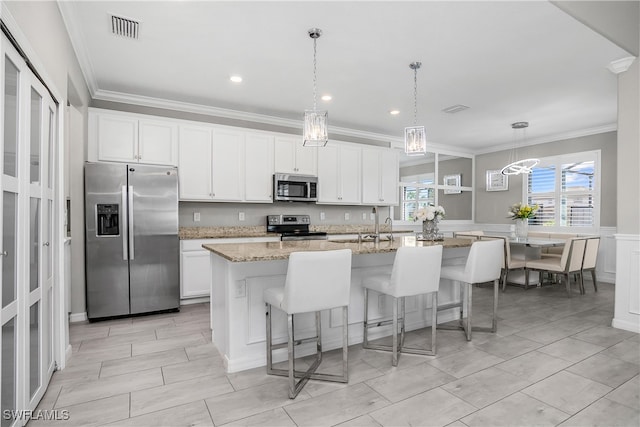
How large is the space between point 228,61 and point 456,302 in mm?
3362

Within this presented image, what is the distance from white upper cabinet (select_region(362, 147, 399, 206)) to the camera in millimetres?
5816

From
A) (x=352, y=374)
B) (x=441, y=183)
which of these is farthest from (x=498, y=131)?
(x=352, y=374)

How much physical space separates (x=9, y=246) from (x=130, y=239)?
2128 millimetres

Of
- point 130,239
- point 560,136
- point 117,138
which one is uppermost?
point 560,136

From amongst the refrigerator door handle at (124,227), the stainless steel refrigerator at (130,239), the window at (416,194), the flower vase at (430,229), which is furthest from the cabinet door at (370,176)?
the refrigerator door handle at (124,227)

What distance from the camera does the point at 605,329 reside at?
3363 millimetres

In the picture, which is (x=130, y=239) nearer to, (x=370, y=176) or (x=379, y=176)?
(x=370, y=176)

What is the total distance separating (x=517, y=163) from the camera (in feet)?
17.5

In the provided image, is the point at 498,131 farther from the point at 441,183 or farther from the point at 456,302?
the point at 456,302

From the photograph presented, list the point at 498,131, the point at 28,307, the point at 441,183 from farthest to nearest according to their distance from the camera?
the point at 441,183
the point at 498,131
the point at 28,307

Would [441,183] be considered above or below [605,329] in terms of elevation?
above

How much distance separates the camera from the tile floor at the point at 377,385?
1896mm

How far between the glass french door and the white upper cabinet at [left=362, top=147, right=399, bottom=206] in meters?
4.40

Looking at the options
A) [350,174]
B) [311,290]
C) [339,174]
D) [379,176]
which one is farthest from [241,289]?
[379,176]
